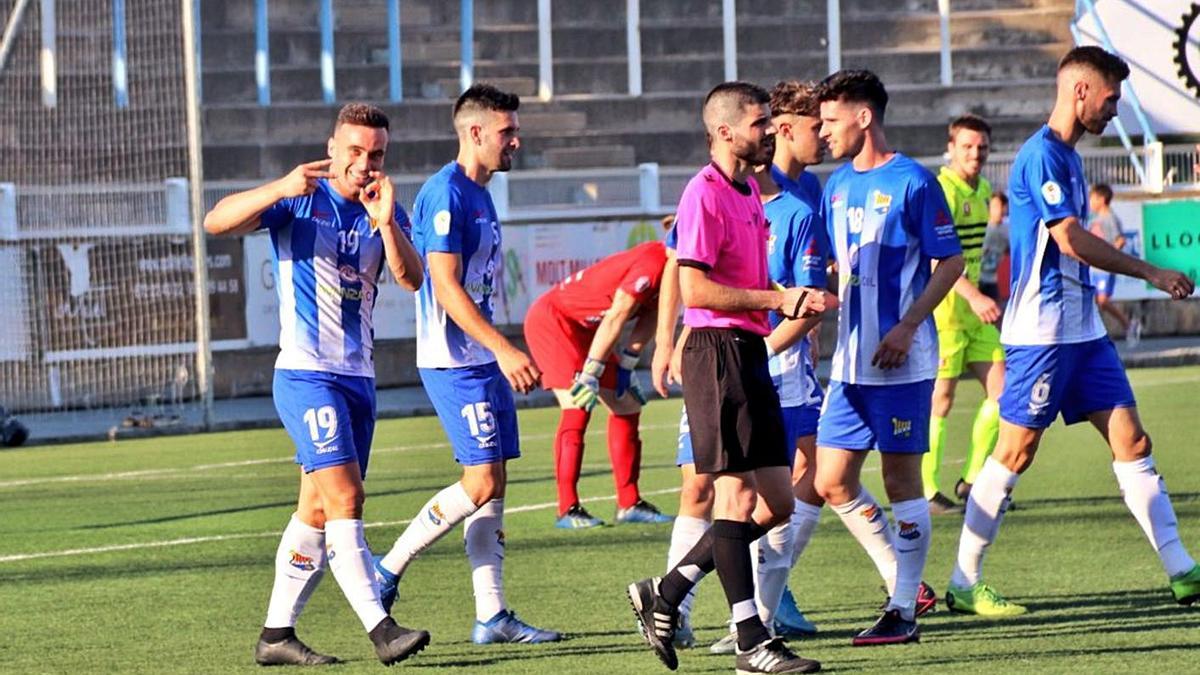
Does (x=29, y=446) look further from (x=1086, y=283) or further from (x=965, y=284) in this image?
(x=1086, y=283)

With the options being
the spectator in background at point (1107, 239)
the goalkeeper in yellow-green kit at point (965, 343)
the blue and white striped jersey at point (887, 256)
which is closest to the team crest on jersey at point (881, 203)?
the blue and white striped jersey at point (887, 256)

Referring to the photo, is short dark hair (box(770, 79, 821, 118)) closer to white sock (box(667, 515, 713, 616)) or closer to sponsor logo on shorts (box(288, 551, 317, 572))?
white sock (box(667, 515, 713, 616))

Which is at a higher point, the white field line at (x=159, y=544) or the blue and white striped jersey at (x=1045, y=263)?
the blue and white striped jersey at (x=1045, y=263)

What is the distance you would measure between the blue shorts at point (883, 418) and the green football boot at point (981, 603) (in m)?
0.86

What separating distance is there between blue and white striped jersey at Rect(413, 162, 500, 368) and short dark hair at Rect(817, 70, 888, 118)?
144 cm

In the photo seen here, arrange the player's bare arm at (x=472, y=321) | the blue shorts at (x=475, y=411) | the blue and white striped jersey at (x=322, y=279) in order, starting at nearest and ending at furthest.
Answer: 1. the player's bare arm at (x=472, y=321)
2. the blue and white striped jersey at (x=322, y=279)
3. the blue shorts at (x=475, y=411)

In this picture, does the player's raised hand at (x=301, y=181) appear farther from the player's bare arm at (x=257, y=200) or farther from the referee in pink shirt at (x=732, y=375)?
the referee in pink shirt at (x=732, y=375)

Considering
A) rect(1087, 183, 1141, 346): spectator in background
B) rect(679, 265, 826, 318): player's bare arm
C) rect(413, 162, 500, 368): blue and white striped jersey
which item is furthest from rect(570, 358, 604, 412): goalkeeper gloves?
rect(1087, 183, 1141, 346): spectator in background

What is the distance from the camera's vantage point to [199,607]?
9305 millimetres

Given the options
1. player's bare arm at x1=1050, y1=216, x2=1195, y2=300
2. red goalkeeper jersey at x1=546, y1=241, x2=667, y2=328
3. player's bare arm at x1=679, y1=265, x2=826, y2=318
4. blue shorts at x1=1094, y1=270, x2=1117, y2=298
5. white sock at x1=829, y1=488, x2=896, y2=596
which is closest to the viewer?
player's bare arm at x1=679, y1=265, x2=826, y2=318

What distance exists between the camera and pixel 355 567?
7465mm

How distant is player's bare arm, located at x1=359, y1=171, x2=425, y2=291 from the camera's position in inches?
292

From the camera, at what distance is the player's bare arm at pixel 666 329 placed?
7409mm

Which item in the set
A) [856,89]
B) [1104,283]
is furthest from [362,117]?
[1104,283]
